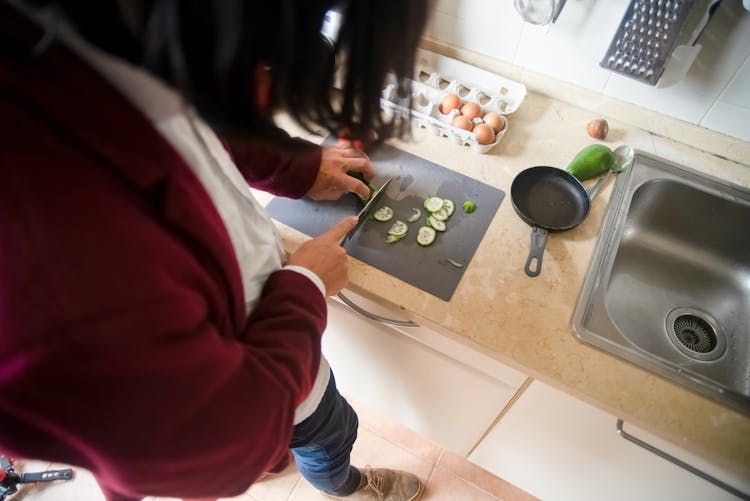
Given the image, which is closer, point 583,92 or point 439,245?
point 439,245

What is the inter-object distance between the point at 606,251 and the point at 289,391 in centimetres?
60

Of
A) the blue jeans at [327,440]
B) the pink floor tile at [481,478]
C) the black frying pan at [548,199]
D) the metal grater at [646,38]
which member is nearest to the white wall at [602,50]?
the metal grater at [646,38]

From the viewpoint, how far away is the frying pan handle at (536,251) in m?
0.71

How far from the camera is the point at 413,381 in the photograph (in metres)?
0.94

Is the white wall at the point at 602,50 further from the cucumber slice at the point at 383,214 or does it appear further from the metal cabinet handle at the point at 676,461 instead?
the metal cabinet handle at the point at 676,461

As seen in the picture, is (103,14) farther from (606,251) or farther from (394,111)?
(606,251)

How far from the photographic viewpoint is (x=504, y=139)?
904 mm

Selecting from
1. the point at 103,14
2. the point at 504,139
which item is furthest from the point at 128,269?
the point at 504,139

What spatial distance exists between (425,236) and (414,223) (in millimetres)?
37

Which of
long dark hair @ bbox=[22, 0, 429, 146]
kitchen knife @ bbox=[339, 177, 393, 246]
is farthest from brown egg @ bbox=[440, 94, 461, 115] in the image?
long dark hair @ bbox=[22, 0, 429, 146]

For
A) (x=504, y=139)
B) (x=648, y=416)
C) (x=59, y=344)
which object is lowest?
(x=648, y=416)

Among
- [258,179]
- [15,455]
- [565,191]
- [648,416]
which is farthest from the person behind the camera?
[565,191]

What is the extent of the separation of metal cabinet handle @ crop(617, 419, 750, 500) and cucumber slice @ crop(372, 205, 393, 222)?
0.50m

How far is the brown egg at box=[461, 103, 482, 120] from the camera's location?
2.92 ft
